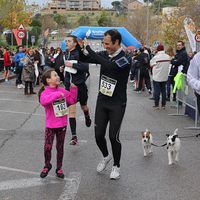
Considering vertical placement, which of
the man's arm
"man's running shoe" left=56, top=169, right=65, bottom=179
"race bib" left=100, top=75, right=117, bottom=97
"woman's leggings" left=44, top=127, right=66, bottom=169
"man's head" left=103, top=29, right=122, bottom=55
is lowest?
"man's running shoe" left=56, top=169, right=65, bottom=179

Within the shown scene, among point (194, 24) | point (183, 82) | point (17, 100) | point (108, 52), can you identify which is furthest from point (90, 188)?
point (194, 24)

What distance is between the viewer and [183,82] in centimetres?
1251

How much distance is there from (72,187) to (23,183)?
0.69 m

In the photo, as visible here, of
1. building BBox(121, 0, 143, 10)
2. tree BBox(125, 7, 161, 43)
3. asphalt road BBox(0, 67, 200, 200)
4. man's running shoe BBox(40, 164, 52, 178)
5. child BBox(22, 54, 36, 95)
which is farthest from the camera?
building BBox(121, 0, 143, 10)

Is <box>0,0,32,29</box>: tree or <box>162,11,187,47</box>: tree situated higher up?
<box>0,0,32,29</box>: tree

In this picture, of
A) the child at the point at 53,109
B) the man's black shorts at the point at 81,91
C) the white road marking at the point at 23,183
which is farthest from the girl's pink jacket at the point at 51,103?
the man's black shorts at the point at 81,91

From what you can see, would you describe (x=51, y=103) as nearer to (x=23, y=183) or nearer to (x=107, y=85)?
(x=107, y=85)

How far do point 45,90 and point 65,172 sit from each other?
4.18 feet

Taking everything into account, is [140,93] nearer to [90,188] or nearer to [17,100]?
[17,100]

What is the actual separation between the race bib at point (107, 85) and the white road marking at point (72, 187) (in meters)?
1.25

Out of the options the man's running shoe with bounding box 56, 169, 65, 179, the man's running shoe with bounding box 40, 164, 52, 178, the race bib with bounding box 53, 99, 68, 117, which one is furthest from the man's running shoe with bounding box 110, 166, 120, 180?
the race bib with bounding box 53, 99, 68, 117

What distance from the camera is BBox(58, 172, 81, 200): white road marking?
18.1 feet

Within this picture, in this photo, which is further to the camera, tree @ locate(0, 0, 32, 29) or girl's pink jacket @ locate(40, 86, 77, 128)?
tree @ locate(0, 0, 32, 29)

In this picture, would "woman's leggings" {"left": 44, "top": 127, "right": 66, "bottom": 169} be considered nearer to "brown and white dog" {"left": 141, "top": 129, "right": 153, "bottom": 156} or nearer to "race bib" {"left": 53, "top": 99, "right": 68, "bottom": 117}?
"race bib" {"left": 53, "top": 99, "right": 68, "bottom": 117}
